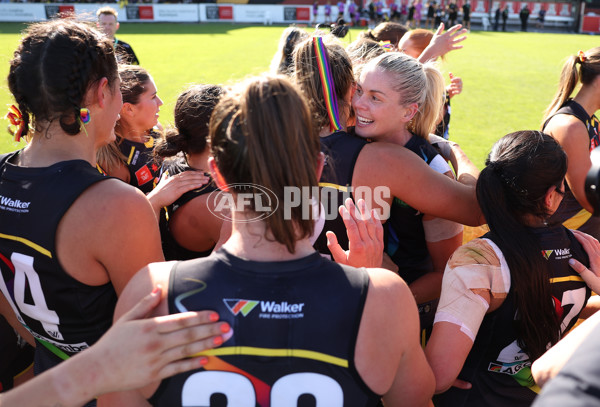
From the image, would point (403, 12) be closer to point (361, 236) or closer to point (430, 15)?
point (430, 15)

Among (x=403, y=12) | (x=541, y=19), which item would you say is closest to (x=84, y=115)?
(x=403, y=12)

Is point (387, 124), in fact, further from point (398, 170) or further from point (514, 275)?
point (514, 275)

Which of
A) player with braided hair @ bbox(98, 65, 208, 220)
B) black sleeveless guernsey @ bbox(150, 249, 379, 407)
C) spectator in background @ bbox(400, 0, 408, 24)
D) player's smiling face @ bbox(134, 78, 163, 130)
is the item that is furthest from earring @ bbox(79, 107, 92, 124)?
spectator in background @ bbox(400, 0, 408, 24)

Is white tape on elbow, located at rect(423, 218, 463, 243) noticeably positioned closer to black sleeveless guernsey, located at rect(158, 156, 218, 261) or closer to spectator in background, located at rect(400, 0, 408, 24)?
black sleeveless guernsey, located at rect(158, 156, 218, 261)

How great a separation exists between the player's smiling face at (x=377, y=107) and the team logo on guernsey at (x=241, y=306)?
143 cm

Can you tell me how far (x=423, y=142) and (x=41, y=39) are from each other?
183cm

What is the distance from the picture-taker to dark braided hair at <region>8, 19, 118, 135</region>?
1730 millimetres

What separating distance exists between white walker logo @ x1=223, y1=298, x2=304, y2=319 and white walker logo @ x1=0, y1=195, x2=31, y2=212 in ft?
3.05

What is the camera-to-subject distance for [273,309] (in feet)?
3.98

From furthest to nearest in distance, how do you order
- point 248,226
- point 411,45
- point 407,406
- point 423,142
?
point 411,45 < point 423,142 < point 407,406 < point 248,226

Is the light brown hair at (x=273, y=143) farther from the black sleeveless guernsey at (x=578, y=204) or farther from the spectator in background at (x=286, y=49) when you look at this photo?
the black sleeveless guernsey at (x=578, y=204)

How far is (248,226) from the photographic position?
1.33 meters

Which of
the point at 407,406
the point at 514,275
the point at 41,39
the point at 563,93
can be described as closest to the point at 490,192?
the point at 514,275

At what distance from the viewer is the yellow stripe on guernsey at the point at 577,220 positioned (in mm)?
3463
